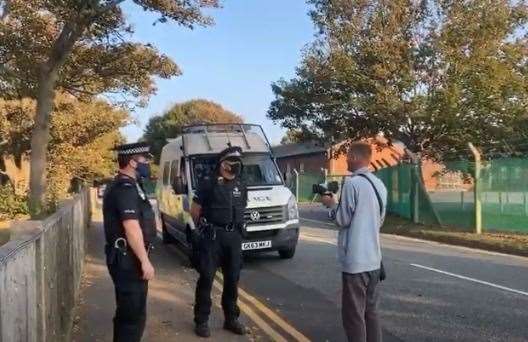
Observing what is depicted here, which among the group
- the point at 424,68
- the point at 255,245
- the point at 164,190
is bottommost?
the point at 255,245

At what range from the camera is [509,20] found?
2238cm

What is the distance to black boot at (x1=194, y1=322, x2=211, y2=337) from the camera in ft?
22.0

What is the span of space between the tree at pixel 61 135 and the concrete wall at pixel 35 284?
1753 cm

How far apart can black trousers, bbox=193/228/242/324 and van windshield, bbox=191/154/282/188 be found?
19.3 ft

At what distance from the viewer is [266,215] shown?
11.9 metres

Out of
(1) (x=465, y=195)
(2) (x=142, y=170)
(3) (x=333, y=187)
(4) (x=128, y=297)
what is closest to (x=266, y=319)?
(3) (x=333, y=187)

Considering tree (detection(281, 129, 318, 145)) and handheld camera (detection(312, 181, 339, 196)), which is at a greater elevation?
tree (detection(281, 129, 318, 145))

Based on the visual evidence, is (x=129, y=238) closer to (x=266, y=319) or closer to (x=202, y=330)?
(x=202, y=330)

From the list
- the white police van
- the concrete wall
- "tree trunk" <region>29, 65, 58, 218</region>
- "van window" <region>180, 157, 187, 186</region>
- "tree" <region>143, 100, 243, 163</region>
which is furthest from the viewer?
"tree" <region>143, 100, 243, 163</region>

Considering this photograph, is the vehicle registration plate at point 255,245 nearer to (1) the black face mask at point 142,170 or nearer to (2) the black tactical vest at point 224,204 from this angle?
(2) the black tactical vest at point 224,204

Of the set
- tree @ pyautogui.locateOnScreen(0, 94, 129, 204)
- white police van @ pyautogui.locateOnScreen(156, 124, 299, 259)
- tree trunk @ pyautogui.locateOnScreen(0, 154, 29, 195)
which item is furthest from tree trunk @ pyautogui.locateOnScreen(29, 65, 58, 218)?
tree trunk @ pyautogui.locateOnScreen(0, 154, 29, 195)

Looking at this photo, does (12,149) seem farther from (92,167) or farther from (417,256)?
(417,256)

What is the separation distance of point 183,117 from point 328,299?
228 feet

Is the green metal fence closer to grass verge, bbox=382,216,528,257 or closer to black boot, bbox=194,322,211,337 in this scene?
grass verge, bbox=382,216,528,257
